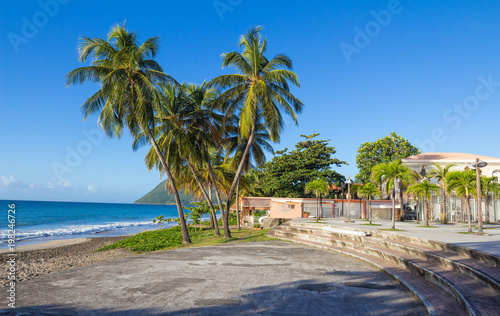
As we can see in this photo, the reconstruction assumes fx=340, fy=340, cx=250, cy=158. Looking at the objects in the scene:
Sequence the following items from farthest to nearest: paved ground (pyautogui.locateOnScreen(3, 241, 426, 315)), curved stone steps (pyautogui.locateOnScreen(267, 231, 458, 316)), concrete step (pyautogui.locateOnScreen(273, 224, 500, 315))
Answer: paved ground (pyautogui.locateOnScreen(3, 241, 426, 315)) → curved stone steps (pyautogui.locateOnScreen(267, 231, 458, 316)) → concrete step (pyautogui.locateOnScreen(273, 224, 500, 315))

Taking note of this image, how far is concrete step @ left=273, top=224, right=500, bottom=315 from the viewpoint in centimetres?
528

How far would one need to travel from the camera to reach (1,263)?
1535cm

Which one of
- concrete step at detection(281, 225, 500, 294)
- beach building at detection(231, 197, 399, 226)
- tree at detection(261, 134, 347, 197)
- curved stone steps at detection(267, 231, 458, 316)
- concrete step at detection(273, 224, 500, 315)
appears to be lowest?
curved stone steps at detection(267, 231, 458, 316)

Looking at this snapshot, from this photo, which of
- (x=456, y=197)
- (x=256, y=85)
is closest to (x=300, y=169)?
(x=456, y=197)

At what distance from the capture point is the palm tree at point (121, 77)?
1602 cm

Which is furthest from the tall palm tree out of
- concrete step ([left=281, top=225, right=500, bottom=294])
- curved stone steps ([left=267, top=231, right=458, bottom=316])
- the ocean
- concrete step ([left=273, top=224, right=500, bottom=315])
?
curved stone steps ([left=267, top=231, right=458, bottom=316])

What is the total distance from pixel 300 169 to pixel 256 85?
2223 cm

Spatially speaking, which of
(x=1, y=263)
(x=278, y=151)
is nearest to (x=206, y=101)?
(x=1, y=263)

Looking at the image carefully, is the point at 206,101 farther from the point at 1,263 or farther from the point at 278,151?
the point at 278,151

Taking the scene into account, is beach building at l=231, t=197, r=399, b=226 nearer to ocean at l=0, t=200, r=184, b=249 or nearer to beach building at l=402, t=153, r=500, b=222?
beach building at l=402, t=153, r=500, b=222

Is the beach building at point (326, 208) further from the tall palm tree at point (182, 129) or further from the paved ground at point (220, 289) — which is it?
the paved ground at point (220, 289)

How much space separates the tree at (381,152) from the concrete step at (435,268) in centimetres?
2901

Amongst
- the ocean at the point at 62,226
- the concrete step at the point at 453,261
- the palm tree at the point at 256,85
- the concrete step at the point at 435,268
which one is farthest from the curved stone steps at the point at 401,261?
the ocean at the point at 62,226

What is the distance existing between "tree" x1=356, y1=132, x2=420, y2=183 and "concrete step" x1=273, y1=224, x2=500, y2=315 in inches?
1142
